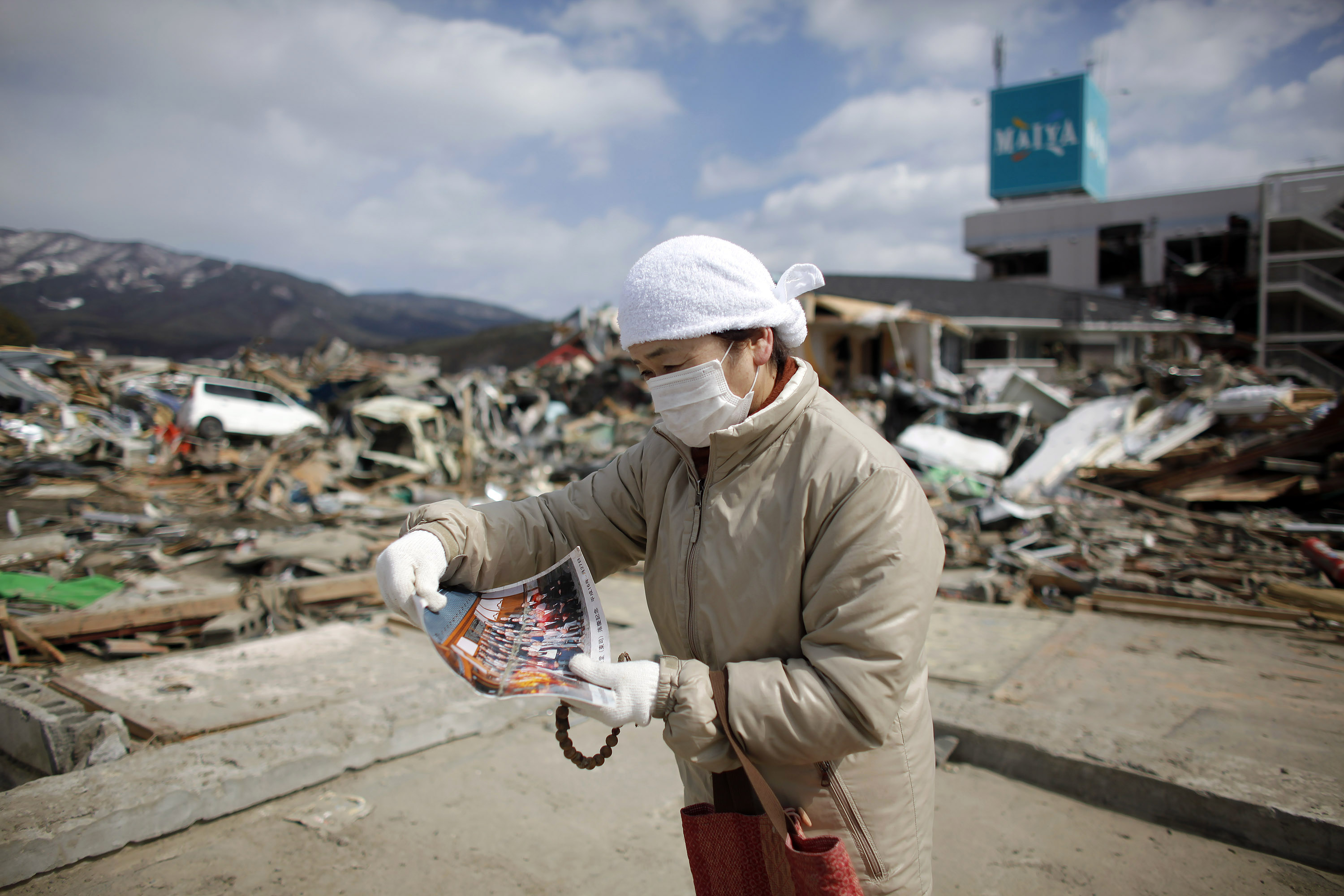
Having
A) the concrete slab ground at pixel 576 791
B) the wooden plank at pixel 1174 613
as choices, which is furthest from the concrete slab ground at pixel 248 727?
the wooden plank at pixel 1174 613

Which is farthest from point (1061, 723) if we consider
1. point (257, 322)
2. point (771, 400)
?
point (257, 322)

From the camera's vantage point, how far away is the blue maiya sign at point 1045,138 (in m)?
42.8

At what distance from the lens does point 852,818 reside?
1320 millimetres

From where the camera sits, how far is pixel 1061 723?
3.11m

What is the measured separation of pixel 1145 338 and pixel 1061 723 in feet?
98.7

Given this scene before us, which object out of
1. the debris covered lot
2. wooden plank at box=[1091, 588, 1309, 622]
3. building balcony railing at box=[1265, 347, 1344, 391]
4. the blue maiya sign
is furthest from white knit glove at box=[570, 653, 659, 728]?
the blue maiya sign

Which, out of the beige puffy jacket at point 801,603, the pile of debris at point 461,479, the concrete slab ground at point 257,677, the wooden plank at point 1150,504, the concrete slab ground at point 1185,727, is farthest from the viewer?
the wooden plank at point 1150,504

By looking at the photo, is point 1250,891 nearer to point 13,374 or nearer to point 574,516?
point 574,516

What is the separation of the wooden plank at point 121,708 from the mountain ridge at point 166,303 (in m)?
11.8

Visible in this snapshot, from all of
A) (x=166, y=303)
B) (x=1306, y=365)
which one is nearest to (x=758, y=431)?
(x=166, y=303)

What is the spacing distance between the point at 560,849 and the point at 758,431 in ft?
6.71

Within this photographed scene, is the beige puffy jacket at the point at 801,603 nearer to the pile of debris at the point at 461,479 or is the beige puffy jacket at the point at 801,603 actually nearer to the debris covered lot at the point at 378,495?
the debris covered lot at the point at 378,495

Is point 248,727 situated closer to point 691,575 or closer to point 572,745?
point 572,745

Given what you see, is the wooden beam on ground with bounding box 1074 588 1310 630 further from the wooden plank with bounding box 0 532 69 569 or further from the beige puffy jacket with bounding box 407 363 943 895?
the wooden plank with bounding box 0 532 69 569
